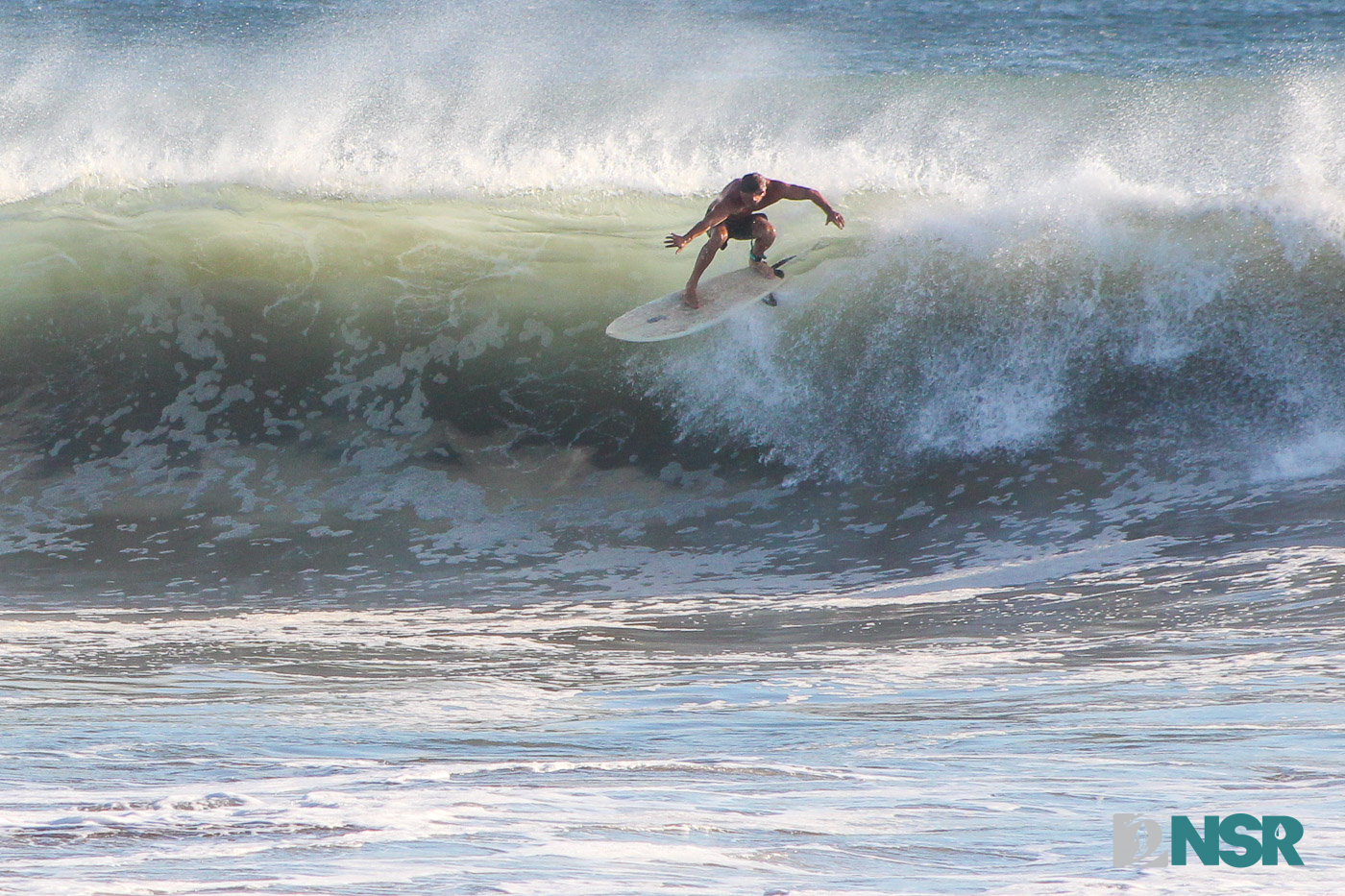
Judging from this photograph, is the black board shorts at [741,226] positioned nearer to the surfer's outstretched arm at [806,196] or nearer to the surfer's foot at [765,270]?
the surfer's outstretched arm at [806,196]

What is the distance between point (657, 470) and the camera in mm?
8109

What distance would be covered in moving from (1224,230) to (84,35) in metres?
14.2

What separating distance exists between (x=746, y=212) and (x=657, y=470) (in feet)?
7.39

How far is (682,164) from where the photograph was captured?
11.0 metres

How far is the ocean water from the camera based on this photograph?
10.3 feet

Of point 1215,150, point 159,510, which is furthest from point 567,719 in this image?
point 1215,150

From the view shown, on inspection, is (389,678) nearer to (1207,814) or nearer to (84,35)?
(1207,814)

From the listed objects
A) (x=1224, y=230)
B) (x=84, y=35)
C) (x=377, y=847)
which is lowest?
(x=377, y=847)

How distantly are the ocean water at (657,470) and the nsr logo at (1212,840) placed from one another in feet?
0.18

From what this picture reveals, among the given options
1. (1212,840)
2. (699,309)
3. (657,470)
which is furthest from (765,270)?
(1212,840)

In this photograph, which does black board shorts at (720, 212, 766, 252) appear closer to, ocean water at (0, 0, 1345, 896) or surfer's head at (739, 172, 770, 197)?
surfer's head at (739, 172, 770, 197)

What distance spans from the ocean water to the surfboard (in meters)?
1.26

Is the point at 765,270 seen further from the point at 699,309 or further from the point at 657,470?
the point at 657,470

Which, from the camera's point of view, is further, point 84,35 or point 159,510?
point 84,35
